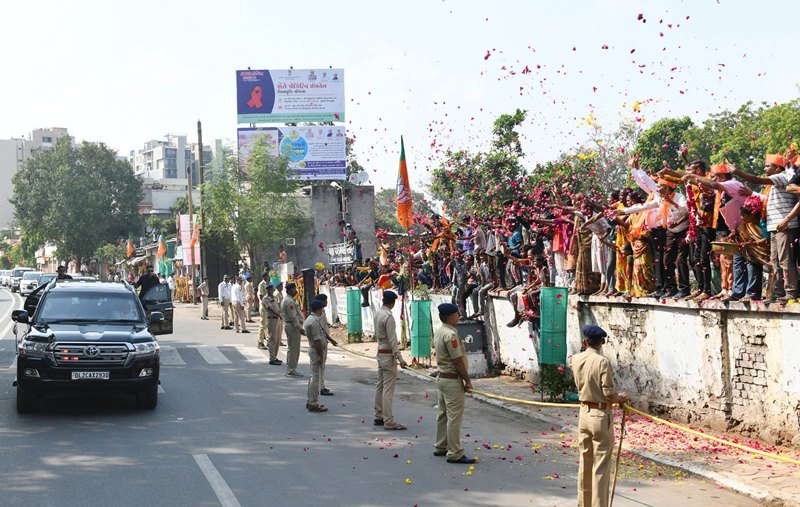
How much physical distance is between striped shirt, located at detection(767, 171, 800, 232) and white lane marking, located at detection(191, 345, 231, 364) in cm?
1271

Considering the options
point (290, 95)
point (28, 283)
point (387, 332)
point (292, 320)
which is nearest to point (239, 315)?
point (292, 320)

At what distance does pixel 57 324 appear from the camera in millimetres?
12859

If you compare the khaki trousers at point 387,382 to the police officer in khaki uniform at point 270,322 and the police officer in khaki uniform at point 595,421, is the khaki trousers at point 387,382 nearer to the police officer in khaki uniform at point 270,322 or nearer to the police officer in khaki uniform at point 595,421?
the police officer in khaki uniform at point 595,421

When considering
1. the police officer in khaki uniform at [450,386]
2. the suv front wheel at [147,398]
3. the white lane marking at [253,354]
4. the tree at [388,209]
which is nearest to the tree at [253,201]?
the tree at [388,209]

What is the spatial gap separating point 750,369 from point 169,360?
13.2 metres

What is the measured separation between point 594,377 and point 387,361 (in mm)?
4791

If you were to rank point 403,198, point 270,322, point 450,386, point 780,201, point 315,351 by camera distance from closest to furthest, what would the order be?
point 450,386, point 780,201, point 315,351, point 270,322, point 403,198

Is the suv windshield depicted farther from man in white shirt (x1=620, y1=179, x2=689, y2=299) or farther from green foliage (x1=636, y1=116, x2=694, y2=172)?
green foliage (x1=636, y1=116, x2=694, y2=172)

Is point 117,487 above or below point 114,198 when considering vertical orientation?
below

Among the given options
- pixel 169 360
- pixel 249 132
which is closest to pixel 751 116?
pixel 249 132

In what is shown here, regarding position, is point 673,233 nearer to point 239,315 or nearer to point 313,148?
point 239,315

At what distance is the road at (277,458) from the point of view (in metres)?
8.12

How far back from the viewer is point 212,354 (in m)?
21.1

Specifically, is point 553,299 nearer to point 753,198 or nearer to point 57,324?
point 753,198
